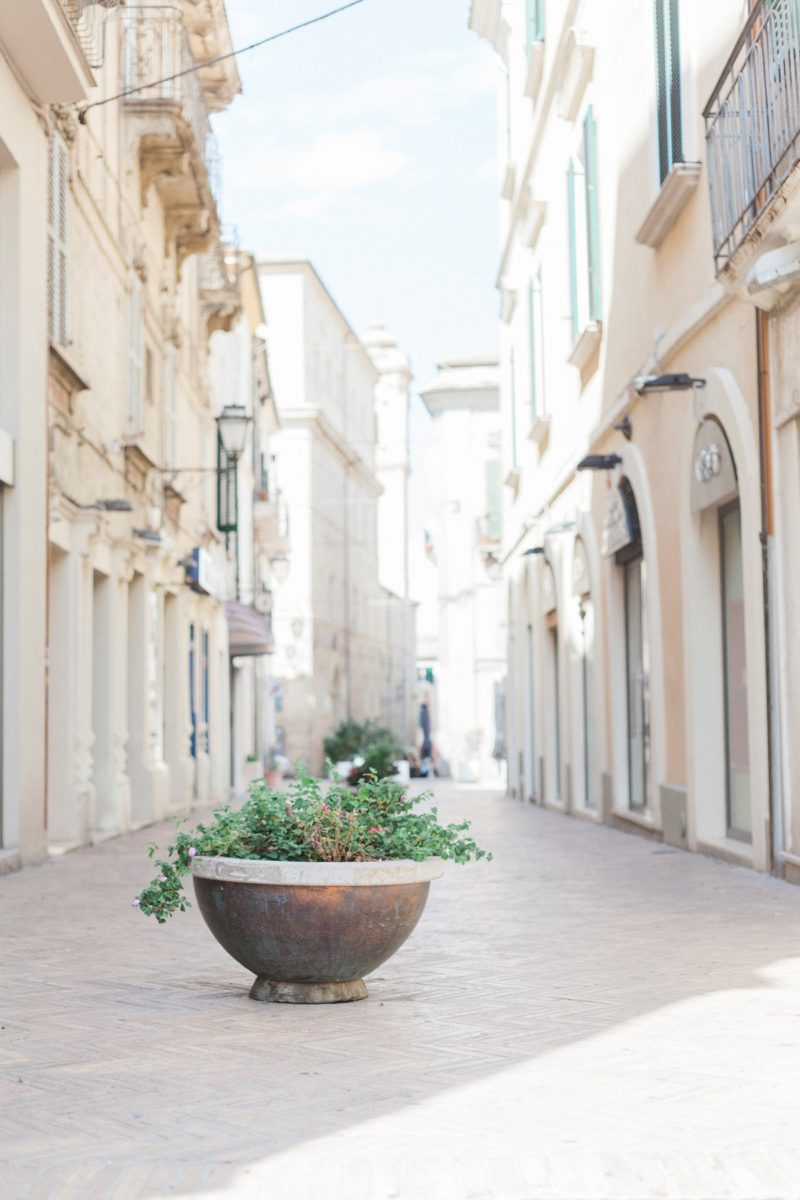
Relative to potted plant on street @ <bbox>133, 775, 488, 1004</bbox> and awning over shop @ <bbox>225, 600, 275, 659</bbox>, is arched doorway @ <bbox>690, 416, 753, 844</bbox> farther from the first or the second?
awning over shop @ <bbox>225, 600, 275, 659</bbox>

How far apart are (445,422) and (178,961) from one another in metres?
40.8

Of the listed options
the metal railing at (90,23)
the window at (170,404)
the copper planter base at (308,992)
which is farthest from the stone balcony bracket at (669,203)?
the window at (170,404)

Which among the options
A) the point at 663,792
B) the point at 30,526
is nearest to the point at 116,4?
the point at 30,526

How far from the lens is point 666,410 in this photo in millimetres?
13438

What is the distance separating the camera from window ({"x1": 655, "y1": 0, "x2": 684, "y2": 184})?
12469mm

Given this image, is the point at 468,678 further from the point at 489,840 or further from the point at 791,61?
the point at 791,61

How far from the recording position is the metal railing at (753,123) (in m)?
9.04

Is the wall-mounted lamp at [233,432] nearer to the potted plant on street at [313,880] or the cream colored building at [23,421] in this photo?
the cream colored building at [23,421]

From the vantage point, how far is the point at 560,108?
18.3 metres

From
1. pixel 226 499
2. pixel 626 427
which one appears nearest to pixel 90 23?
pixel 626 427

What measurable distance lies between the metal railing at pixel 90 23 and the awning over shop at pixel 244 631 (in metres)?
15.7

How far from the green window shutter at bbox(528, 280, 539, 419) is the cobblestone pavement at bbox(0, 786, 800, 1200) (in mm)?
14394

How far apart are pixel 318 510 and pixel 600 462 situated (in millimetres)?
40143

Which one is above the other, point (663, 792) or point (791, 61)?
point (791, 61)
